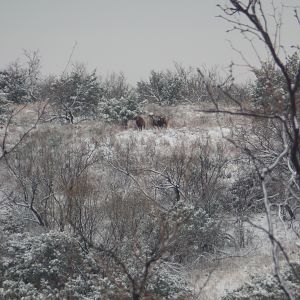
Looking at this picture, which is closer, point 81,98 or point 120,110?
point 120,110

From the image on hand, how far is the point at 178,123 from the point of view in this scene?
18.5 meters

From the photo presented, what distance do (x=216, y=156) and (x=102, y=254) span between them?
6023mm

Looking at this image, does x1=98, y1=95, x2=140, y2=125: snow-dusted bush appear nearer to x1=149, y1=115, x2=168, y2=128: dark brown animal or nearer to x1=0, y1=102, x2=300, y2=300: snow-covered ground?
x1=0, y1=102, x2=300, y2=300: snow-covered ground

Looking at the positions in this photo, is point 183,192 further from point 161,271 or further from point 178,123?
point 178,123

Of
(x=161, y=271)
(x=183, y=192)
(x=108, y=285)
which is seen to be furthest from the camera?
(x=183, y=192)

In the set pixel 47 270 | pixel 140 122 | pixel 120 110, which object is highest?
pixel 120 110

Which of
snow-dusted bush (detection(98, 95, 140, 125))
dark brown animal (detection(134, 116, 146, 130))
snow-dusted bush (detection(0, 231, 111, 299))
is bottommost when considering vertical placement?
snow-dusted bush (detection(0, 231, 111, 299))

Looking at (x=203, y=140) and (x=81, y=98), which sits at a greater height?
(x=81, y=98)

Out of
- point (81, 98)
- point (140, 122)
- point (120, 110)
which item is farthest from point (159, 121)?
point (81, 98)

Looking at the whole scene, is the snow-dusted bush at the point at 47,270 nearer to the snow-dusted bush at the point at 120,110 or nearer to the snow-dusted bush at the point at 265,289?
the snow-dusted bush at the point at 265,289

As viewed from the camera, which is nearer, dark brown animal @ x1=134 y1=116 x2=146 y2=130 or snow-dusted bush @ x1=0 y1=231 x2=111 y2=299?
snow-dusted bush @ x1=0 y1=231 x2=111 y2=299

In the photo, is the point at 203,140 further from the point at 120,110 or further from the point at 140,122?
the point at 120,110

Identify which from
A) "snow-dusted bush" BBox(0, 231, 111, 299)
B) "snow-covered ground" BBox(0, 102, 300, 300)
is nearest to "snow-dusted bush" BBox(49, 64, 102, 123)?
"snow-covered ground" BBox(0, 102, 300, 300)

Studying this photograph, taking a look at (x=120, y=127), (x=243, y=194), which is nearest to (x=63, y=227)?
(x=243, y=194)
